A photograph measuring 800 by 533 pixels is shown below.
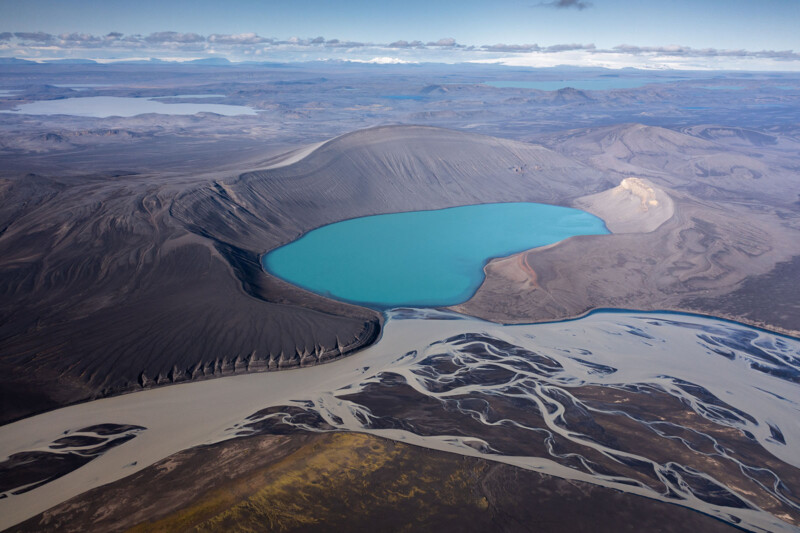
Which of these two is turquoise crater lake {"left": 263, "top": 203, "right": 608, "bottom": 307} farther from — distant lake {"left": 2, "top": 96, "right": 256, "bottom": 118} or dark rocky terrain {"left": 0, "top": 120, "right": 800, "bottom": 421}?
distant lake {"left": 2, "top": 96, "right": 256, "bottom": 118}

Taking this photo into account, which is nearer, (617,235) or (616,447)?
(616,447)

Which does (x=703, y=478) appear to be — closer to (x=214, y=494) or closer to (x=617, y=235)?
(x=214, y=494)

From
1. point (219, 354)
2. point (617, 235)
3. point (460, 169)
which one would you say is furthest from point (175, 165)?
point (617, 235)

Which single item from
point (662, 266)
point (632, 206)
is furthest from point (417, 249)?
point (632, 206)

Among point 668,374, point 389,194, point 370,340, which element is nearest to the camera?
point 668,374

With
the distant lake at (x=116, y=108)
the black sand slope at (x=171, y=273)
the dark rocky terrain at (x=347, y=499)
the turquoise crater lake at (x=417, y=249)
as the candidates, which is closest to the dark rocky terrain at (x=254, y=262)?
the black sand slope at (x=171, y=273)

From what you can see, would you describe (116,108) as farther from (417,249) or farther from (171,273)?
(417,249)
